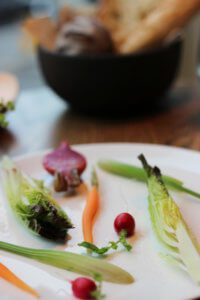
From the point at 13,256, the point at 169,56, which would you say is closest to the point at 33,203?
the point at 13,256

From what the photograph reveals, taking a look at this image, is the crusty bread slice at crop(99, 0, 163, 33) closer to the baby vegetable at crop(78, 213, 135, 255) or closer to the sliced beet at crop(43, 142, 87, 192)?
the sliced beet at crop(43, 142, 87, 192)

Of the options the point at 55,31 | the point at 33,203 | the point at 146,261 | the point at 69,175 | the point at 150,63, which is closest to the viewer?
the point at 146,261

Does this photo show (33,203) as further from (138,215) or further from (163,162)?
(163,162)

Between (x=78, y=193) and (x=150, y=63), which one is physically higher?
(x=150, y=63)

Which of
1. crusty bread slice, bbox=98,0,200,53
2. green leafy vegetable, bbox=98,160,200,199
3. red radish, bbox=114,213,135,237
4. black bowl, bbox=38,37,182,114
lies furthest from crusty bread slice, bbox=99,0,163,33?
red radish, bbox=114,213,135,237

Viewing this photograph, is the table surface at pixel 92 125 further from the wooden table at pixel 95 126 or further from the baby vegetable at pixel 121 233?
the baby vegetable at pixel 121 233

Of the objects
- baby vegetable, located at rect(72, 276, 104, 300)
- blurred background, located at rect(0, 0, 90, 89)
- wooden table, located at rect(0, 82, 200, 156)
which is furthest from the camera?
blurred background, located at rect(0, 0, 90, 89)

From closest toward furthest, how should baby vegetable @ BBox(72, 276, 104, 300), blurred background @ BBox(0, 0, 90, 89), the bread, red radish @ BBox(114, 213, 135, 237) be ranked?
baby vegetable @ BBox(72, 276, 104, 300) → red radish @ BBox(114, 213, 135, 237) → the bread → blurred background @ BBox(0, 0, 90, 89)
